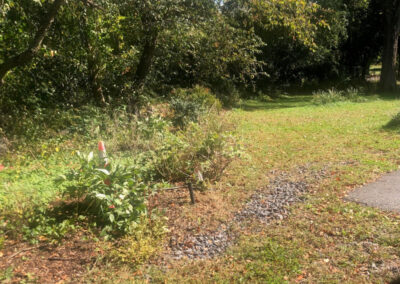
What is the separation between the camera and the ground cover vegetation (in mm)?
3275

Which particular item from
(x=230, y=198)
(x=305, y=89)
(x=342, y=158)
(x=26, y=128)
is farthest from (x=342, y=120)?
(x=305, y=89)

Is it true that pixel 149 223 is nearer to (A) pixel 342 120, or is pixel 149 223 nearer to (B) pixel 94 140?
(B) pixel 94 140

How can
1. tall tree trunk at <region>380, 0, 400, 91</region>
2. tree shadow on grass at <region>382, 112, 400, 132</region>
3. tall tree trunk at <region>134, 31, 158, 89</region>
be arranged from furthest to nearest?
tall tree trunk at <region>380, 0, 400, 91</region> < tall tree trunk at <region>134, 31, 158, 89</region> < tree shadow on grass at <region>382, 112, 400, 132</region>

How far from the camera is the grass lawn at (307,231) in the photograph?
3.06 m

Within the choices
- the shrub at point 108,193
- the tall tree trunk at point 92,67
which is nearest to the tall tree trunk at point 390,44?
the tall tree trunk at point 92,67

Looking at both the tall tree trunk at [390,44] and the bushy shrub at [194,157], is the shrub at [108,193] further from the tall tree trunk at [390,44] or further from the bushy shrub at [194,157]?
the tall tree trunk at [390,44]

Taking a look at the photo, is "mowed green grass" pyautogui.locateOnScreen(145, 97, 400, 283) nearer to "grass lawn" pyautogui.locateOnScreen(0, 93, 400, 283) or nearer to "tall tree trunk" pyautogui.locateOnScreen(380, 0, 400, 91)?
"grass lawn" pyautogui.locateOnScreen(0, 93, 400, 283)

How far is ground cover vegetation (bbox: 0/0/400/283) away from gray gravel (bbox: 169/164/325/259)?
36mm

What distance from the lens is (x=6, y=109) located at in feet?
26.0

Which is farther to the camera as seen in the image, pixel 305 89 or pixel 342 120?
pixel 305 89

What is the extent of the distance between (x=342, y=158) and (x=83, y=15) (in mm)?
7020

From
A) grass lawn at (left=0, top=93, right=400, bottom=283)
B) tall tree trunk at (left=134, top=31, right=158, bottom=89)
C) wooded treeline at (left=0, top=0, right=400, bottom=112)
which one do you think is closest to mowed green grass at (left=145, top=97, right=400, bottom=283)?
grass lawn at (left=0, top=93, right=400, bottom=283)

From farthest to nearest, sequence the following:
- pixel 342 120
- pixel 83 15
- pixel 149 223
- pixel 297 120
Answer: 1. pixel 297 120
2. pixel 342 120
3. pixel 83 15
4. pixel 149 223

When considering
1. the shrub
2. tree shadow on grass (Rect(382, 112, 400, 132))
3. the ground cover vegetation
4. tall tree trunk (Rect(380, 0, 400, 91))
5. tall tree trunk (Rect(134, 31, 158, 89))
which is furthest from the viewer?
tall tree trunk (Rect(380, 0, 400, 91))
